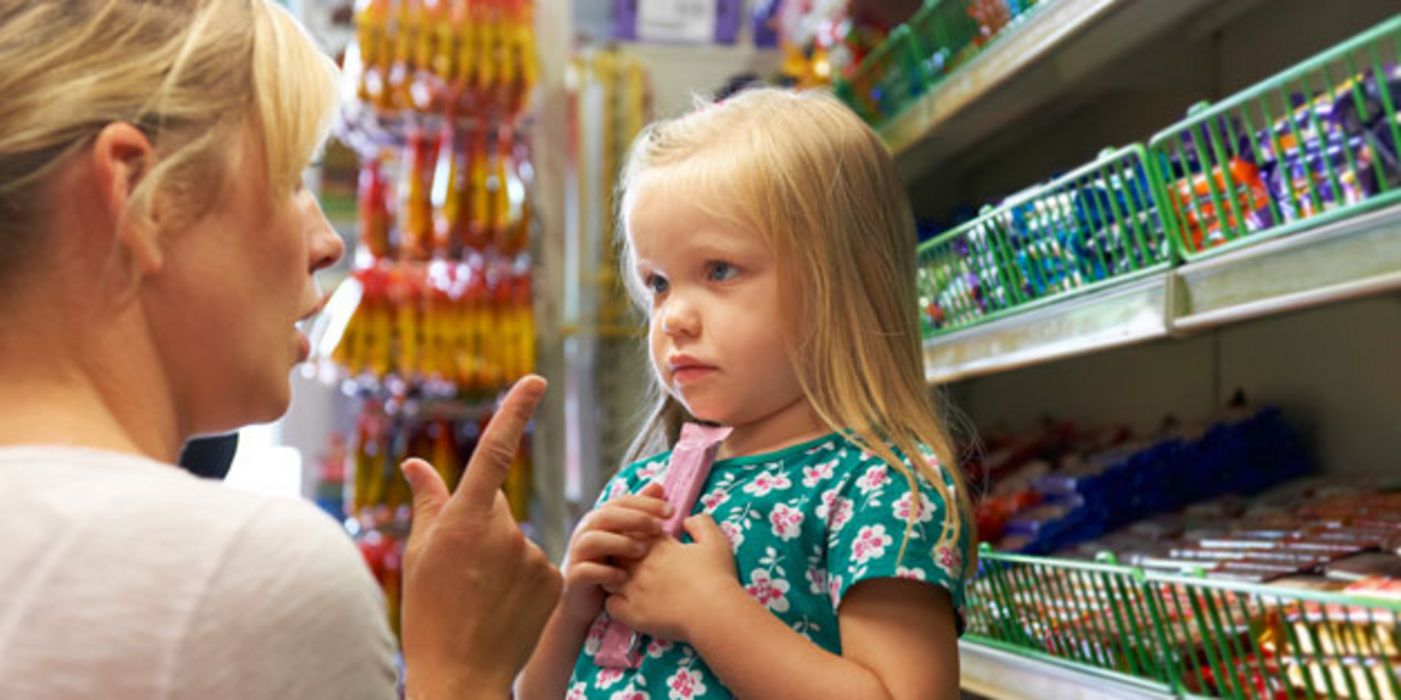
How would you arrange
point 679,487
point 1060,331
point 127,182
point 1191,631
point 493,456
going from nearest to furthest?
point 127,182
point 493,456
point 679,487
point 1191,631
point 1060,331

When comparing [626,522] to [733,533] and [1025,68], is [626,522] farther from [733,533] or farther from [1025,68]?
[1025,68]

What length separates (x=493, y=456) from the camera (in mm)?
1070

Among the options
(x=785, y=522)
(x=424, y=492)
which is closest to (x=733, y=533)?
(x=785, y=522)

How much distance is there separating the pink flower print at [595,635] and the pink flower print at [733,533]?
16 cm

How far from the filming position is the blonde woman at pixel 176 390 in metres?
0.73

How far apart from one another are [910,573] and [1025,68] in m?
0.98

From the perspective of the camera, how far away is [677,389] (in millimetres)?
1467

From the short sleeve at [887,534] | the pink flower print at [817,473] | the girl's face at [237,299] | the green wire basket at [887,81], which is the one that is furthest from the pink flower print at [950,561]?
the green wire basket at [887,81]

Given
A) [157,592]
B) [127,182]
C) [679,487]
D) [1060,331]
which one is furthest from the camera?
[1060,331]

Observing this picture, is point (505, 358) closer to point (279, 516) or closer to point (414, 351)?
point (414, 351)

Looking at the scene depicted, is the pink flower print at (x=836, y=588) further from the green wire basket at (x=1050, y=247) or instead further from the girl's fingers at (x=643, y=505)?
the green wire basket at (x=1050, y=247)

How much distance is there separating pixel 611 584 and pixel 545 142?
2689 mm

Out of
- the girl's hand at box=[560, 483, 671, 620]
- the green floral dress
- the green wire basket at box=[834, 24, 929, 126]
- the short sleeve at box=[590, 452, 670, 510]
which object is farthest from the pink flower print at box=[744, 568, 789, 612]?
the green wire basket at box=[834, 24, 929, 126]

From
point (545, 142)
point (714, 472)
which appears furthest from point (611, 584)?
point (545, 142)
